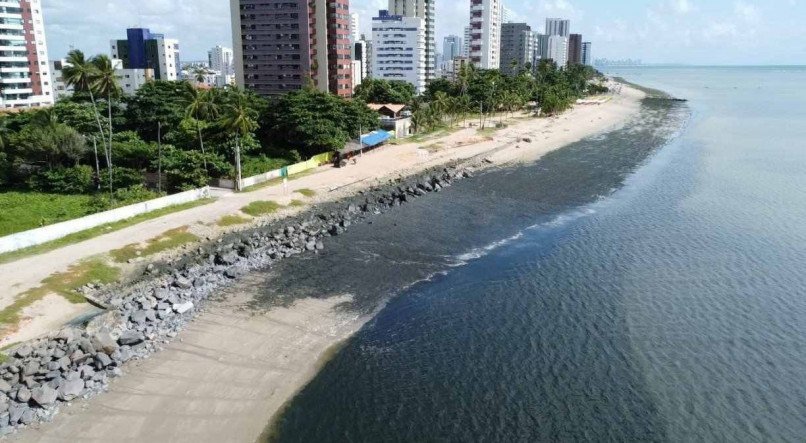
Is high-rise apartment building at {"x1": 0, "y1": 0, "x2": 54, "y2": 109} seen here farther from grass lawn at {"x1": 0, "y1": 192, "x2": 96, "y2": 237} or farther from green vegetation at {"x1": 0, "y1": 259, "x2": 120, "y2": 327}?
green vegetation at {"x1": 0, "y1": 259, "x2": 120, "y2": 327}

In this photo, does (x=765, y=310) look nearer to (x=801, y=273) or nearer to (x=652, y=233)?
(x=801, y=273)

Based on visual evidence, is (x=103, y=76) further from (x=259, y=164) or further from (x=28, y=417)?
(x=28, y=417)

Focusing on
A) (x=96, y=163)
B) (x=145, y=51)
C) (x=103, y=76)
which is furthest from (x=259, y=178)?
(x=145, y=51)

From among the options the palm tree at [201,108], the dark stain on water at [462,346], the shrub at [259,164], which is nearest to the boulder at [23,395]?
the dark stain on water at [462,346]

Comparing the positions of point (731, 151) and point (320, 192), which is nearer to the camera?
point (320, 192)

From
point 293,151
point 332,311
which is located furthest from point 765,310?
point 293,151
